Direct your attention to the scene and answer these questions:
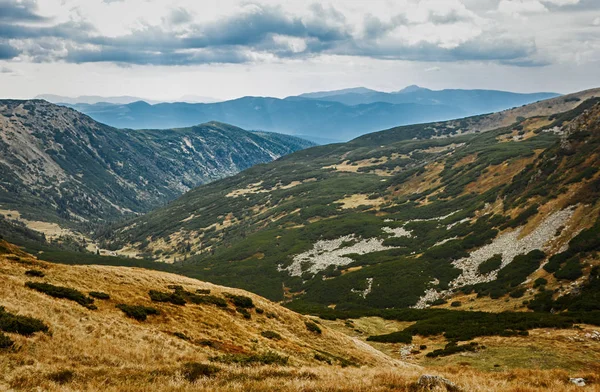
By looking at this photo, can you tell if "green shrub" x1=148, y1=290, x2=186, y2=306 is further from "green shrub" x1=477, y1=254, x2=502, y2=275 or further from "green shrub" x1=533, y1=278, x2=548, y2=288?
"green shrub" x1=477, y1=254, x2=502, y2=275

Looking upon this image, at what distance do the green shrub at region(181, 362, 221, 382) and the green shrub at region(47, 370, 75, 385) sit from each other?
4.31 meters

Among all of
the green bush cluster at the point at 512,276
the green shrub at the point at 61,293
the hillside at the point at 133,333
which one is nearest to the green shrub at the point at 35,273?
the hillside at the point at 133,333

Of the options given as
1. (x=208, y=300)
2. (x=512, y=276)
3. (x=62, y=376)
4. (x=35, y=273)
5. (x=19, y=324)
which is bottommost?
(x=512, y=276)

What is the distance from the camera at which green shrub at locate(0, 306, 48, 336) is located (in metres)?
18.4

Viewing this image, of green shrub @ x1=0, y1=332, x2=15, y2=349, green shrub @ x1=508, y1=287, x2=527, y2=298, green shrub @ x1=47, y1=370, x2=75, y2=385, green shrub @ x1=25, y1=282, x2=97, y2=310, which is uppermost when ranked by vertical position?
green shrub @ x1=0, y1=332, x2=15, y2=349

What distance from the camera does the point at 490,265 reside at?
262ft

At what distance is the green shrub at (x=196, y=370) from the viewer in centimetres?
1744

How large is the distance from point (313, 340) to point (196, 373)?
19.0m

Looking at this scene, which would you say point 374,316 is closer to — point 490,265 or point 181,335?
point 490,265

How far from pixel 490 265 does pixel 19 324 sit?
262 feet

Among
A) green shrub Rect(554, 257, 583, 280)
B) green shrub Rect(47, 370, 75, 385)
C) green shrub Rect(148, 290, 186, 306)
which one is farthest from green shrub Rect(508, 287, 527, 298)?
green shrub Rect(47, 370, 75, 385)

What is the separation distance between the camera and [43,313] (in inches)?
840

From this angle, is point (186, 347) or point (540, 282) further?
point (540, 282)

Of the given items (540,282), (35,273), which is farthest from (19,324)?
(540,282)
